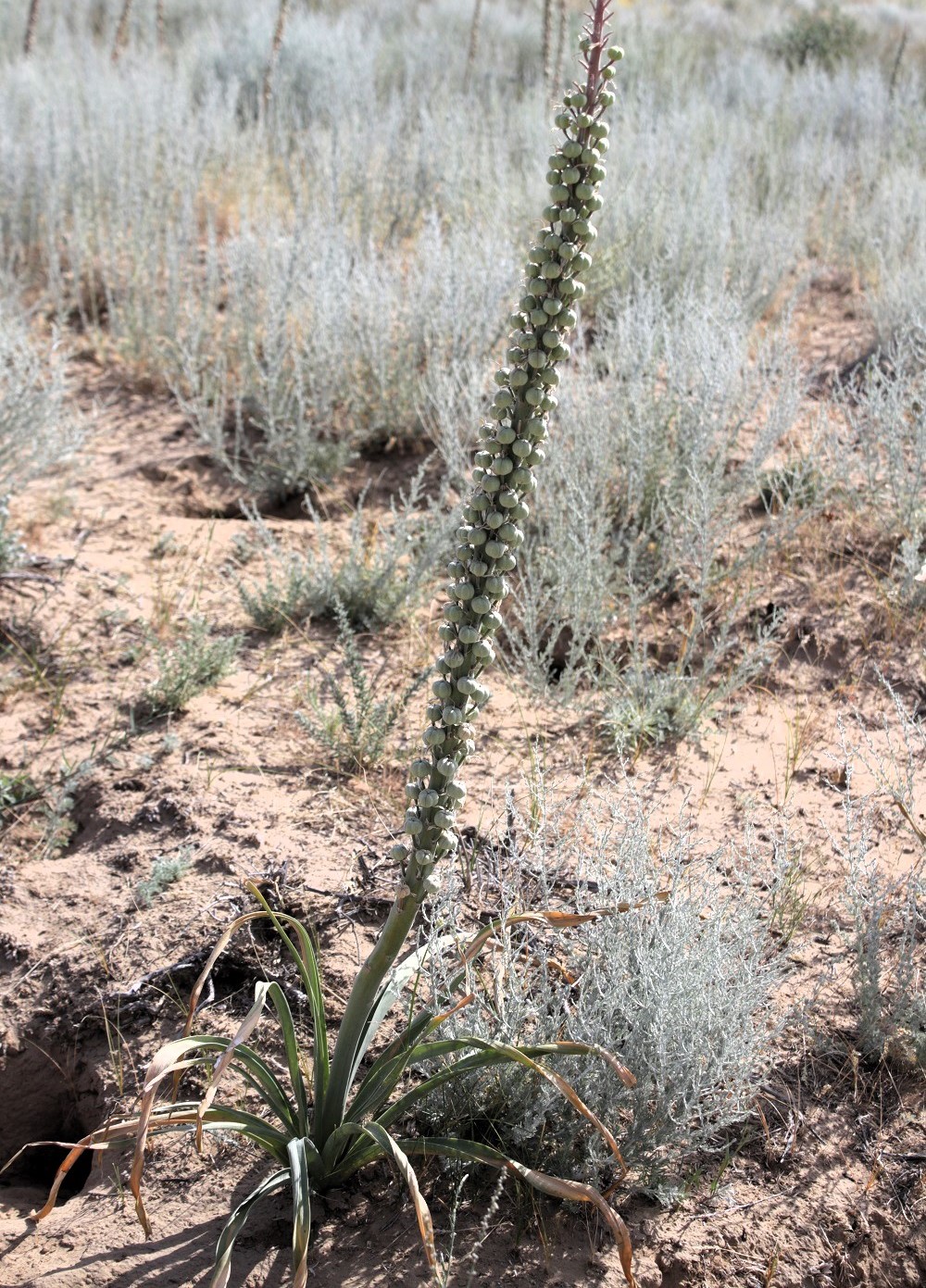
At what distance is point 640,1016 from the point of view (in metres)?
2.13

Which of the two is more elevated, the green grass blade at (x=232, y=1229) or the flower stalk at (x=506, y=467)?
the flower stalk at (x=506, y=467)

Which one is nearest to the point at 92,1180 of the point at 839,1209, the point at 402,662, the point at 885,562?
the point at 839,1209

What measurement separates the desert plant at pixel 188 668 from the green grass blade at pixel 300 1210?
164 centimetres

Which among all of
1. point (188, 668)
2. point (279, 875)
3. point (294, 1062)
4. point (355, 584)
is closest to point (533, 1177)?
point (294, 1062)

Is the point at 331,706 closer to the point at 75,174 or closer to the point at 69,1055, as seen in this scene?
the point at 69,1055

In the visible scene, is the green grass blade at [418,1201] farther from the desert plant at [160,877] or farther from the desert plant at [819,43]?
the desert plant at [819,43]

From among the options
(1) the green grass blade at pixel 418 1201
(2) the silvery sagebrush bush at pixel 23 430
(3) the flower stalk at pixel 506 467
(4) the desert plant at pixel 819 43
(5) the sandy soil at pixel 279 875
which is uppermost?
(4) the desert plant at pixel 819 43

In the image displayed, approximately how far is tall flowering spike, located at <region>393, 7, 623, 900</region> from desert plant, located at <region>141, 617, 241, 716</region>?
1667 mm

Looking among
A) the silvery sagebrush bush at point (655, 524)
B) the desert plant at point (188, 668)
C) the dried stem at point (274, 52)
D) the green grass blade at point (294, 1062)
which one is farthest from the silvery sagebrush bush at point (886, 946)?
the dried stem at point (274, 52)

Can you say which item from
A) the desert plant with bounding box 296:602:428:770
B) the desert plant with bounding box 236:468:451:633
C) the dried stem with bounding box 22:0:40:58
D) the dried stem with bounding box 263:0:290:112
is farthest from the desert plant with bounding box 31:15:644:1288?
the dried stem with bounding box 22:0:40:58

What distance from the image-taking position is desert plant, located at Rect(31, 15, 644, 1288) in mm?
1556

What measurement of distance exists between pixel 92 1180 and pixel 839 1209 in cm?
148

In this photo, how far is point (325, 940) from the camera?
2.60 m

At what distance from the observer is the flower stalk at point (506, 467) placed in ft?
5.02
